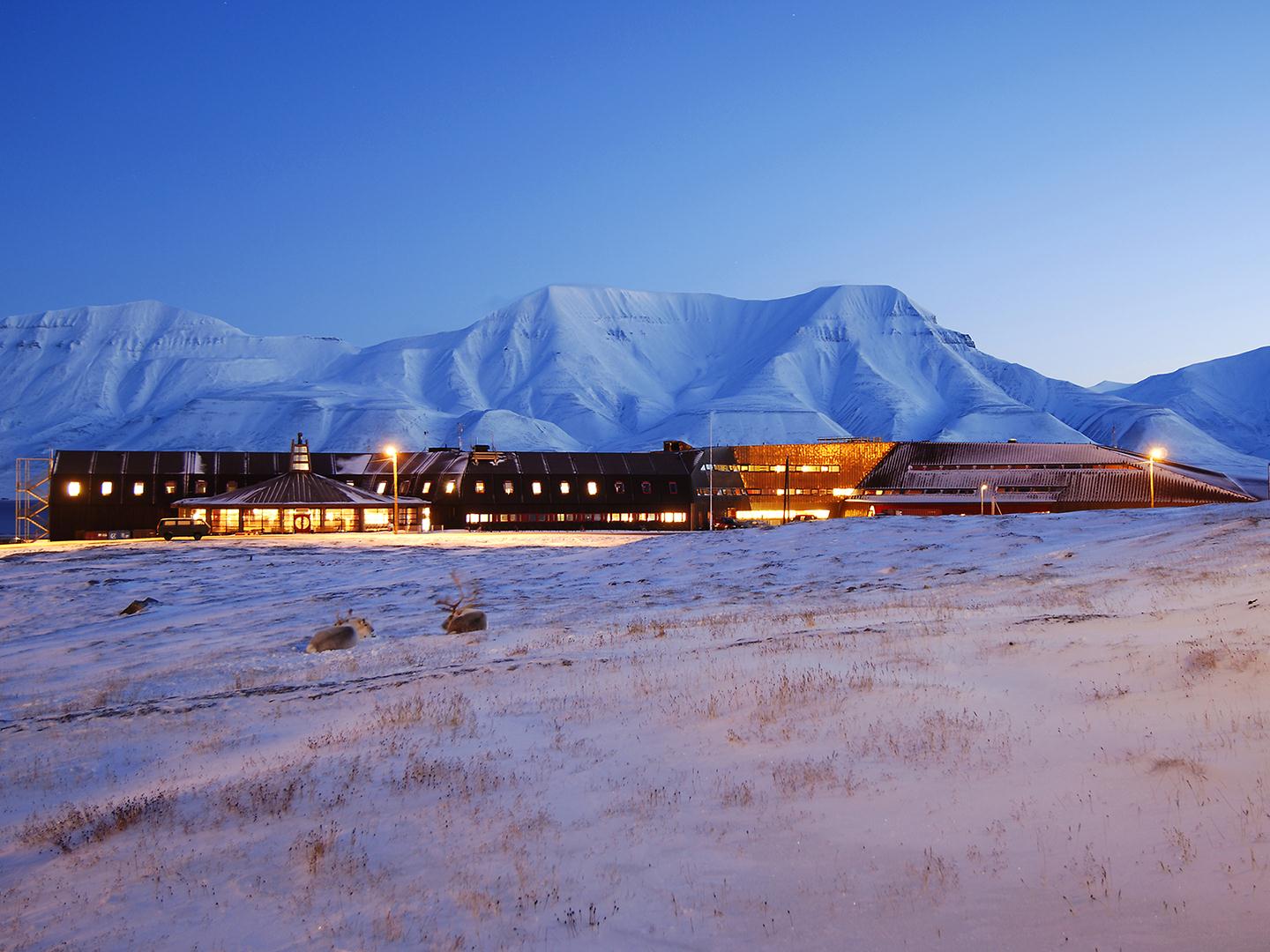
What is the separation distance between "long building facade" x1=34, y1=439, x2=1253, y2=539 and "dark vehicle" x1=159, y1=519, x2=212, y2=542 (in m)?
7.42

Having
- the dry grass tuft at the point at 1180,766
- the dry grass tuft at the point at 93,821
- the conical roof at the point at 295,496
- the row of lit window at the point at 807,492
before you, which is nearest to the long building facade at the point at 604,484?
the row of lit window at the point at 807,492

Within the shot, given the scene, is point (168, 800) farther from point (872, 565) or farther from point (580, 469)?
point (580, 469)

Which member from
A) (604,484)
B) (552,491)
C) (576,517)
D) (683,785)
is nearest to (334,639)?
(683,785)

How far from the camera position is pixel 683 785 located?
37.4 feet

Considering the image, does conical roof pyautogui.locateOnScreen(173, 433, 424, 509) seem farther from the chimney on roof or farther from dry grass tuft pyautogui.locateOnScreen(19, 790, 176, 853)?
dry grass tuft pyautogui.locateOnScreen(19, 790, 176, 853)

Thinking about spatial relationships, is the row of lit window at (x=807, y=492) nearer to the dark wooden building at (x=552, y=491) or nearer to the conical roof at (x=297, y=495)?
the dark wooden building at (x=552, y=491)

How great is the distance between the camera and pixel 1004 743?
38.8 feet

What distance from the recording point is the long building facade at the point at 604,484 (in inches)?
3460

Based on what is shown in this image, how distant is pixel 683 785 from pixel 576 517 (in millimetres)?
81841

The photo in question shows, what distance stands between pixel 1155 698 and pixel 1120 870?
17.0 ft

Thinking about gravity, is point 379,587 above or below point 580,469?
below

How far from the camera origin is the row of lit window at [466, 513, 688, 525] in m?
91.5

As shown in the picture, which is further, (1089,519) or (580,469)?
(580,469)

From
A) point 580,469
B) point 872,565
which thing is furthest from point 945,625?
point 580,469
